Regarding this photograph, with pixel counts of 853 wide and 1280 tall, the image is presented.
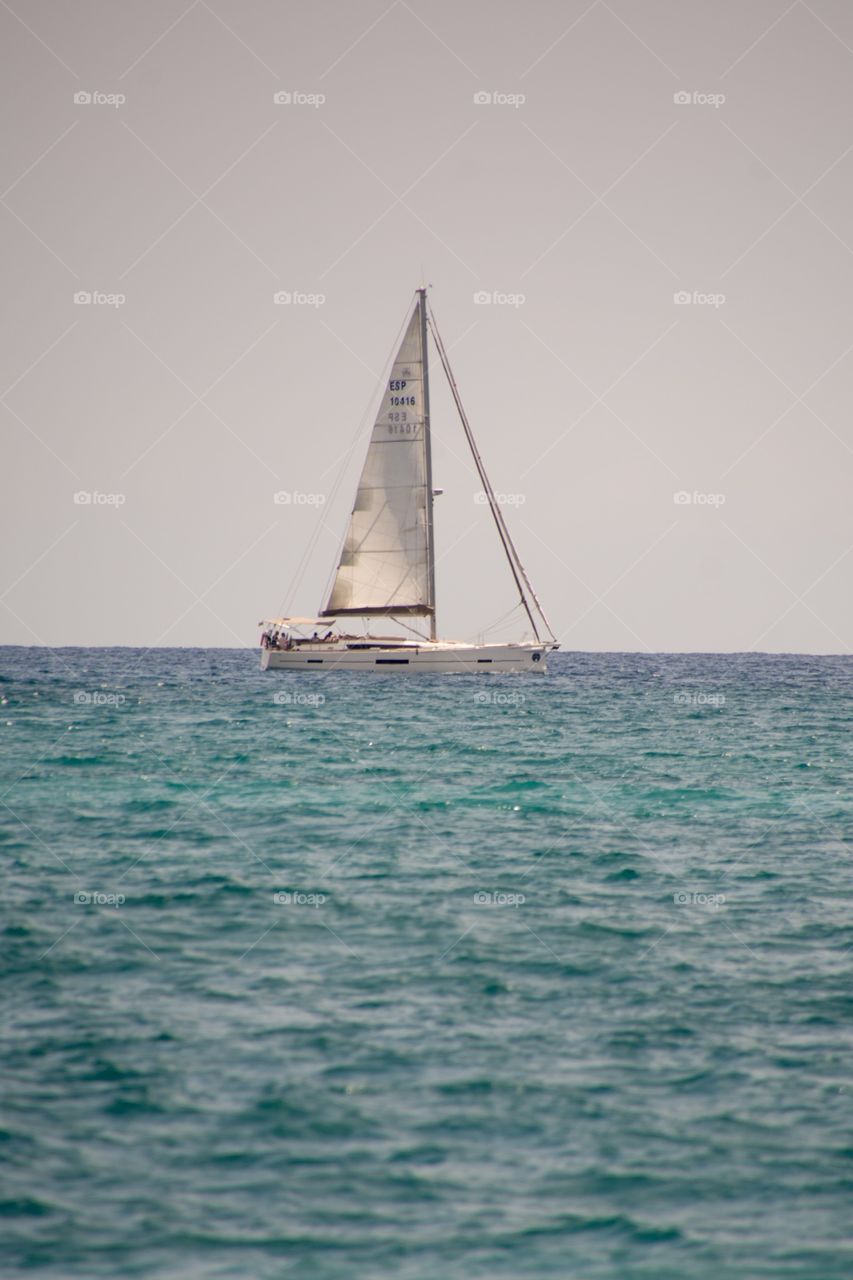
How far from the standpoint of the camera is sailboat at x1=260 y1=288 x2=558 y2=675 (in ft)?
226

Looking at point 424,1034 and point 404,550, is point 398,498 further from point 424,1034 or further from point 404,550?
point 424,1034

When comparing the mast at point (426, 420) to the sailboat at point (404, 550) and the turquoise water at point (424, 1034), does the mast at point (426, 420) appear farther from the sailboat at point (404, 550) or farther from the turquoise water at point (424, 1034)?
the turquoise water at point (424, 1034)

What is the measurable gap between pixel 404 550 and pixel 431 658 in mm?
7171

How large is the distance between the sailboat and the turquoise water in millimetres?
41777

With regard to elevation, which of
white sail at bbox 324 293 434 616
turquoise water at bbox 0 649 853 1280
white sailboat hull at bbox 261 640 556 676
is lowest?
turquoise water at bbox 0 649 853 1280

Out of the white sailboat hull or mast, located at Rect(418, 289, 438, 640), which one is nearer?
mast, located at Rect(418, 289, 438, 640)

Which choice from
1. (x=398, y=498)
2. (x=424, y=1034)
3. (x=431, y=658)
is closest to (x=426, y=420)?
(x=398, y=498)

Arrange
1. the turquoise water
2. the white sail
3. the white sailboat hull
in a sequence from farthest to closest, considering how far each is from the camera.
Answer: the white sailboat hull
the white sail
the turquoise water

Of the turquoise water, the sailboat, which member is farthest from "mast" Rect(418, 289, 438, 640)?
the turquoise water

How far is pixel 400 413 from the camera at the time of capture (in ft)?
226

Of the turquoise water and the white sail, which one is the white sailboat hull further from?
the turquoise water

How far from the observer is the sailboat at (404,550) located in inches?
2709

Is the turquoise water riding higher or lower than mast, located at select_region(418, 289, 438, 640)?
lower

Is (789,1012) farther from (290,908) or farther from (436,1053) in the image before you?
(290,908)
